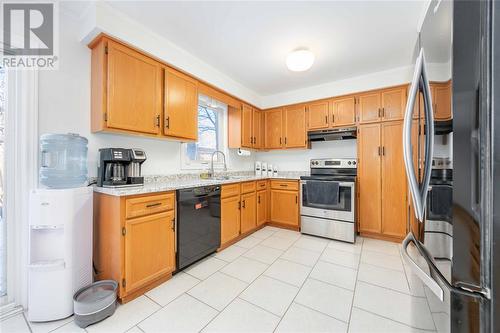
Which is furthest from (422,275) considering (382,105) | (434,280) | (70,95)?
(382,105)

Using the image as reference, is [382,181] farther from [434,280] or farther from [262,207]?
[434,280]

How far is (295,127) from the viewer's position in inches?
151

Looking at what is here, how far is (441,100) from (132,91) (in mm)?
2330

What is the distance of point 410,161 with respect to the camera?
85 cm

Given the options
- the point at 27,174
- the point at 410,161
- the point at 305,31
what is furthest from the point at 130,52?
the point at 410,161

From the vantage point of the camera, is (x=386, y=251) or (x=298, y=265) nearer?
(x=298, y=265)

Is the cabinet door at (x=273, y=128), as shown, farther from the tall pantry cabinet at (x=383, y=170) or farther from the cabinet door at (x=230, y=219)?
the cabinet door at (x=230, y=219)

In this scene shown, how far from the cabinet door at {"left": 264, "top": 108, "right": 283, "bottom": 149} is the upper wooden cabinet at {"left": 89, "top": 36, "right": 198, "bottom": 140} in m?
1.97

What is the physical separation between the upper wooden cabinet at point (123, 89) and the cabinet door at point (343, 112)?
2.76 metres

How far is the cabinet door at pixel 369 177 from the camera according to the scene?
123 inches

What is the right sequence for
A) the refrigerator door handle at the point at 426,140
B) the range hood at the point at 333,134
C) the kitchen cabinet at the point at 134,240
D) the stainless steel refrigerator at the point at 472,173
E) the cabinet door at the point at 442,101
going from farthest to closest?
the range hood at the point at 333,134, the kitchen cabinet at the point at 134,240, the refrigerator door handle at the point at 426,140, the cabinet door at the point at 442,101, the stainless steel refrigerator at the point at 472,173

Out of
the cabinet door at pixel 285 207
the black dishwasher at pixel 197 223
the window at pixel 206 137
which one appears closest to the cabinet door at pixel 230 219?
the black dishwasher at pixel 197 223

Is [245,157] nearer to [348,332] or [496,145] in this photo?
[348,332]

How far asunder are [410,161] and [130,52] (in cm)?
246
